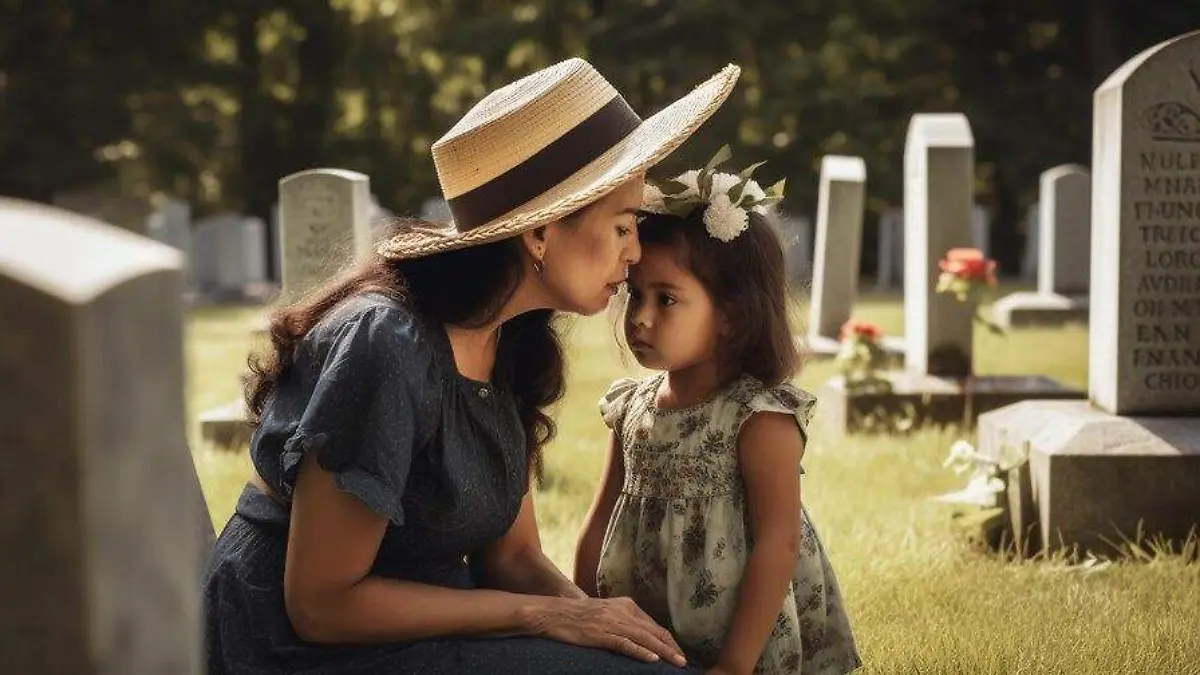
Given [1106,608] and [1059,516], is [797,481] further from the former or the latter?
[1059,516]

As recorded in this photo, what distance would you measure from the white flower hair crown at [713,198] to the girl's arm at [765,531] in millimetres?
412

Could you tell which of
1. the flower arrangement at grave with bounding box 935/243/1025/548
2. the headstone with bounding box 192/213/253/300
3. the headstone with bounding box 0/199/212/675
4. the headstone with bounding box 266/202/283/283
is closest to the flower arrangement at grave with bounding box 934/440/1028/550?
the flower arrangement at grave with bounding box 935/243/1025/548

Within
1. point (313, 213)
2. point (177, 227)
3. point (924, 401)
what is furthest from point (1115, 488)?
point (177, 227)

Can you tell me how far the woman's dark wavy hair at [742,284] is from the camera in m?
2.99

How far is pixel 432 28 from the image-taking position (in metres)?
28.8

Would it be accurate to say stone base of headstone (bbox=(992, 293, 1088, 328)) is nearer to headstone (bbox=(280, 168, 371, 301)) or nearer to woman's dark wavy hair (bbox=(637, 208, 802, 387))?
headstone (bbox=(280, 168, 371, 301))

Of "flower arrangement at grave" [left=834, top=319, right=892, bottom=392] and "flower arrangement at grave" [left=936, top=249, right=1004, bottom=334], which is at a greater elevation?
"flower arrangement at grave" [left=936, top=249, right=1004, bottom=334]

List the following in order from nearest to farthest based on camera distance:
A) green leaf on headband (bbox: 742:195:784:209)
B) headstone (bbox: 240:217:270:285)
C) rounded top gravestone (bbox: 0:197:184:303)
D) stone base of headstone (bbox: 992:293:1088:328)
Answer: rounded top gravestone (bbox: 0:197:184:303) < green leaf on headband (bbox: 742:195:784:209) < stone base of headstone (bbox: 992:293:1088:328) < headstone (bbox: 240:217:270:285)

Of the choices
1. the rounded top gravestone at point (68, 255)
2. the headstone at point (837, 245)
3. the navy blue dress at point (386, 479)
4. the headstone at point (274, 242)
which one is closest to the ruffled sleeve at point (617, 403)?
the navy blue dress at point (386, 479)

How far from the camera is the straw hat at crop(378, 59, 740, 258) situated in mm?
2656

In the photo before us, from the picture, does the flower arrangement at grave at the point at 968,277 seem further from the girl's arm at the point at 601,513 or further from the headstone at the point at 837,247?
the girl's arm at the point at 601,513

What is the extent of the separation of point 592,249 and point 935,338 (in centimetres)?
625

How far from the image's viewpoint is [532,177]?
8.80 feet

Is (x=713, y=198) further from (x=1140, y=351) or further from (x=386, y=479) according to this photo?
(x=1140, y=351)
